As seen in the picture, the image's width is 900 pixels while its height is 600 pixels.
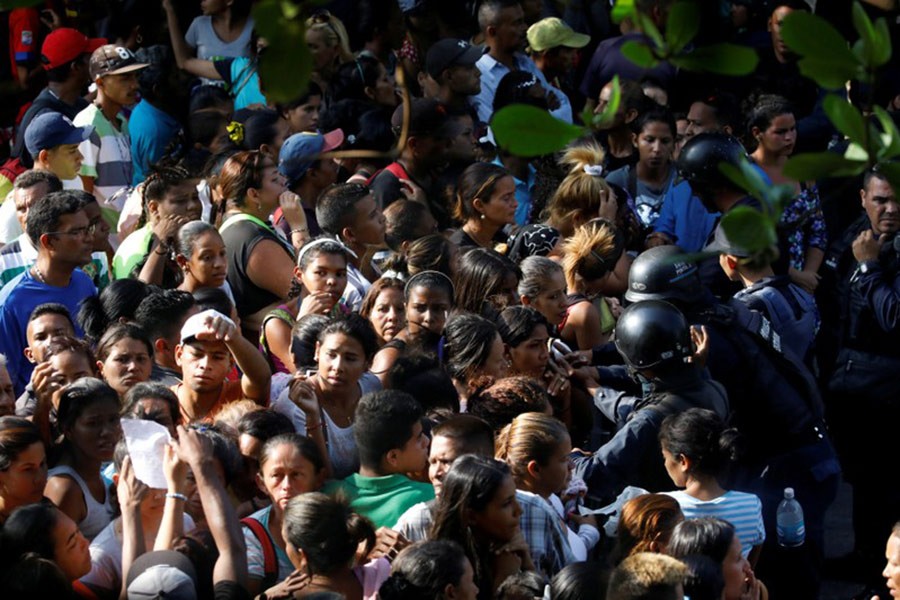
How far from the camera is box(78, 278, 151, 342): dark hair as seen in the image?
597 centimetres

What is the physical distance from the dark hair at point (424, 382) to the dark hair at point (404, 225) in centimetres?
161

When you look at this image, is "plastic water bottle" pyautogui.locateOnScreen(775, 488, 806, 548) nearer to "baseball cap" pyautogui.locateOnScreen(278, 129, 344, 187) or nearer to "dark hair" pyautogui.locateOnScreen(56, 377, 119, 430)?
"dark hair" pyautogui.locateOnScreen(56, 377, 119, 430)

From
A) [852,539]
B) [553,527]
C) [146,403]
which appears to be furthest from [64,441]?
[852,539]

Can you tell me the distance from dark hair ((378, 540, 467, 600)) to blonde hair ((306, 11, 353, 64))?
18.9 feet

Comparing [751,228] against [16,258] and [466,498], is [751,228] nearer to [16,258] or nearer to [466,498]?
[466,498]

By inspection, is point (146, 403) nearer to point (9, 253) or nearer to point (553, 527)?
point (553, 527)

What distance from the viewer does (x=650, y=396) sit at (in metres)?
Result: 5.64

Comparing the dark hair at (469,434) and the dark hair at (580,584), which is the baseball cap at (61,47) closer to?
the dark hair at (469,434)

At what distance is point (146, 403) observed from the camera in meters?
4.98

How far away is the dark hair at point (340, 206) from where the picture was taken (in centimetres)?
693

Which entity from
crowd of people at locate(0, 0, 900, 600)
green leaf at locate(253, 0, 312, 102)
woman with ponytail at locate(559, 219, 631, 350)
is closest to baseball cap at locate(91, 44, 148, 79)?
crowd of people at locate(0, 0, 900, 600)

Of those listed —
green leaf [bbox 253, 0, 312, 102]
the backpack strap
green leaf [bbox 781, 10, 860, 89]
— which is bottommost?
the backpack strap

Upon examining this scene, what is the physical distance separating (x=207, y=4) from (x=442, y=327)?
488cm

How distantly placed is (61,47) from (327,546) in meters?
5.64
